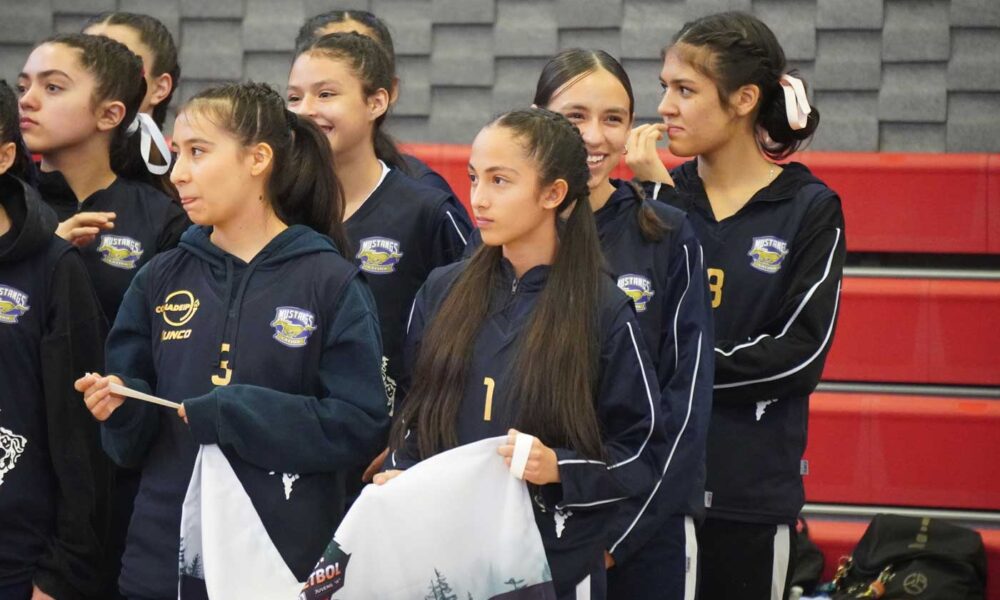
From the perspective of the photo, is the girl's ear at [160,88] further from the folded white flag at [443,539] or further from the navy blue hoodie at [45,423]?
the folded white flag at [443,539]

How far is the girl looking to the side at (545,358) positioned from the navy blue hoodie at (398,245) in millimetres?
501

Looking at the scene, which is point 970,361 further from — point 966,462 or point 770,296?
point 770,296

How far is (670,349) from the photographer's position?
2.33 m

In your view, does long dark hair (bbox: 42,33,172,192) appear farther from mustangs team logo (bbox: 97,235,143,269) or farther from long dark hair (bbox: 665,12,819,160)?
long dark hair (bbox: 665,12,819,160)

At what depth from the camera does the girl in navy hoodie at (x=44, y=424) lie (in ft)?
7.75

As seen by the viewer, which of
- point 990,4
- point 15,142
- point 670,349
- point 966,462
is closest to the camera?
point 670,349

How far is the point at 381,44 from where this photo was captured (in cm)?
325

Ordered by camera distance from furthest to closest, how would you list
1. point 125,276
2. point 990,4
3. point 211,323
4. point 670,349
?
point 990,4 → point 125,276 → point 670,349 → point 211,323

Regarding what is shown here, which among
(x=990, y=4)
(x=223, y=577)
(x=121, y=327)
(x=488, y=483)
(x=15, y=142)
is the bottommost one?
(x=223, y=577)

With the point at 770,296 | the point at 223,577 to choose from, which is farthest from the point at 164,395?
the point at 770,296

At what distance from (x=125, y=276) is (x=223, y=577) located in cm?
88

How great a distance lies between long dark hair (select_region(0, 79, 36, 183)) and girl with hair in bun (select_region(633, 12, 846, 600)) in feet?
4.00

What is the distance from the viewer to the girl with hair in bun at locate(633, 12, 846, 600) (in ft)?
8.38

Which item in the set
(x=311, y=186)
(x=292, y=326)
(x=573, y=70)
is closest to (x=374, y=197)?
(x=311, y=186)
